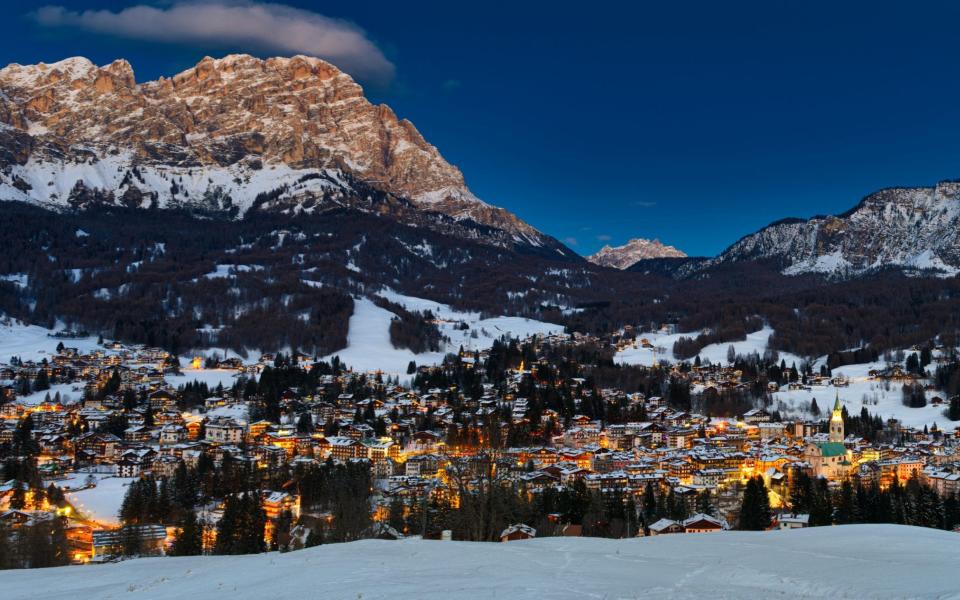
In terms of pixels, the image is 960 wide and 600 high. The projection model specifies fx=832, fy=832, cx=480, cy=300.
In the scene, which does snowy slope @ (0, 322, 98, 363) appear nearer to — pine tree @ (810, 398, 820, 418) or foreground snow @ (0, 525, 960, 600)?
pine tree @ (810, 398, 820, 418)

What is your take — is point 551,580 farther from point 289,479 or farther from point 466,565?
point 289,479

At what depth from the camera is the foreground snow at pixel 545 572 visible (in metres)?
17.1

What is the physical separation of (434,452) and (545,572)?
82.7 metres

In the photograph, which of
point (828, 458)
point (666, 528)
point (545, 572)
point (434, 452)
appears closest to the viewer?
point (545, 572)

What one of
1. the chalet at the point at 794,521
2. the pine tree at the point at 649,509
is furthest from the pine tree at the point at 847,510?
the pine tree at the point at 649,509

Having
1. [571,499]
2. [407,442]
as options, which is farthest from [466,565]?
[407,442]

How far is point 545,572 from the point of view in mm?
19562

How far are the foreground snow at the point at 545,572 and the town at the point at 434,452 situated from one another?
953 centimetres

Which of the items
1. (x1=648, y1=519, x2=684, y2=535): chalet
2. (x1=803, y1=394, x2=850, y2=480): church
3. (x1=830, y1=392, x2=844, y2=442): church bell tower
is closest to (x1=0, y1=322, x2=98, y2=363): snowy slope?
(x1=803, y1=394, x2=850, y2=480): church

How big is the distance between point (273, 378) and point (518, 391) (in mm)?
42298

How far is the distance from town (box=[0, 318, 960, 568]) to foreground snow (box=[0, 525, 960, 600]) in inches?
375

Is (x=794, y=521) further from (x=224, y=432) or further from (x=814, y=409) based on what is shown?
(x=814, y=409)

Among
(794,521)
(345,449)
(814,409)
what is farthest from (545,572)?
(814,409)

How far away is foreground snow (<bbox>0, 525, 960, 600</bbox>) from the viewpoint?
17.1m
